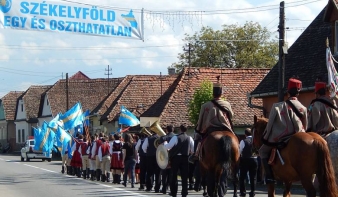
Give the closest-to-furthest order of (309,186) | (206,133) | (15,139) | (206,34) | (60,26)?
1. (309,186)
2. (206,133)
3. (60,26)
4. (206,34)
5. (15,139)

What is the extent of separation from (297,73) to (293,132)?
17654 mm

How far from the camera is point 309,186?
1121cm

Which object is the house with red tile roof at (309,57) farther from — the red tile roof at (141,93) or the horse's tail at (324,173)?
the red tile roof at (141,93)

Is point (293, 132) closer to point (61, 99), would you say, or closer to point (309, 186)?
point (309, 186)

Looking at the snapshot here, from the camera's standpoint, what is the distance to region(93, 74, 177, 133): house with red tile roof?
185ft

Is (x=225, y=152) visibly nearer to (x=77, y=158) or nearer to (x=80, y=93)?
(x=77, y=158)

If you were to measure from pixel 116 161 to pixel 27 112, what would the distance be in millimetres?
66247

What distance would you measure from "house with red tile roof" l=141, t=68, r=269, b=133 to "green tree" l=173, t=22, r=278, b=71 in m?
29.4

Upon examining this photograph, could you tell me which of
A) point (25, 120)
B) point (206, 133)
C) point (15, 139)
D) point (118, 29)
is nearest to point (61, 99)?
point (25, 120)

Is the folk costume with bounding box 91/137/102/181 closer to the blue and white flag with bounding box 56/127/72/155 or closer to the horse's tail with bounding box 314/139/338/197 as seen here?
the blue and white flag with bounding box 56/127/72/155

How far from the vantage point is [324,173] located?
1102cm

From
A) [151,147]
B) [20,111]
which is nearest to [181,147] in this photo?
[151,147]

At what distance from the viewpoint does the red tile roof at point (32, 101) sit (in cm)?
9081

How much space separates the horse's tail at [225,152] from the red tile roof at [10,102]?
3447 inches
